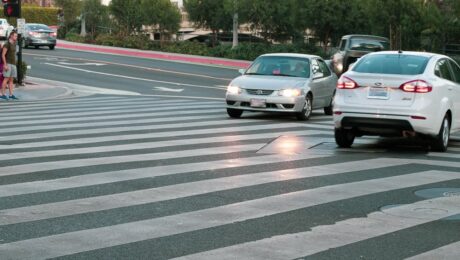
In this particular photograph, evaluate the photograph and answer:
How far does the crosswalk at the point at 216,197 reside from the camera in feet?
22.4

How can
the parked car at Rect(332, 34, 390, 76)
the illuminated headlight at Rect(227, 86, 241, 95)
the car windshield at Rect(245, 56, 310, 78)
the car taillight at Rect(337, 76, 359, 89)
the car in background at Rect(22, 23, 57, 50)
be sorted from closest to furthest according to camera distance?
the car taillight at Rect(337, 76, 359, 89)
the illuminated headlight at Rect(227, 86, 241, 95)
the car windshield at Rect(245, 56, 310, 78)
the parked car at Rect(332, 34, 390, 76)
the car in background at Rect(22, 23, 57, 50)

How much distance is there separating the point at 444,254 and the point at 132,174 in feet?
15.2

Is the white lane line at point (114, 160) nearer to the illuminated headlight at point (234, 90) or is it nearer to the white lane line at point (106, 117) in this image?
the illuminated headlight at point (234, 90)

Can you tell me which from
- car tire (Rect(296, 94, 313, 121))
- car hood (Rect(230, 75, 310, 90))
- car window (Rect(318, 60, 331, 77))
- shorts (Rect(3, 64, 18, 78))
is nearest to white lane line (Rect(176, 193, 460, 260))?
car hood (Rect(230, 75, 310, 90))

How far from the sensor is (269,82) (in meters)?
17.5

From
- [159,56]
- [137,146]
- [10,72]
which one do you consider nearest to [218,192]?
[137,146]

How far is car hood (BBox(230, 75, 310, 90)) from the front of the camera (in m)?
17.4

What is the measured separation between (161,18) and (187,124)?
122 ft

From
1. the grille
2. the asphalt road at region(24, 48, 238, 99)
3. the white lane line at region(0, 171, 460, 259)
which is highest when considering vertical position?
the grille

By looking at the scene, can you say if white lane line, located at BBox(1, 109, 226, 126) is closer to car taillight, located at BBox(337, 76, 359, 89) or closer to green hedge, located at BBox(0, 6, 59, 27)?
car taillight, located at BBox(337, 76, 359, 89)

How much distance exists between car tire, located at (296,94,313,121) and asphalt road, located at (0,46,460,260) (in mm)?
762

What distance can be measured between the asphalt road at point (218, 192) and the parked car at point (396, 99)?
0.41m

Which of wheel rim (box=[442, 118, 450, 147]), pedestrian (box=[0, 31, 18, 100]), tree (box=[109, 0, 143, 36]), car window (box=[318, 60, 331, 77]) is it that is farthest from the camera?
tree (box=[109, 0, 143, 36])

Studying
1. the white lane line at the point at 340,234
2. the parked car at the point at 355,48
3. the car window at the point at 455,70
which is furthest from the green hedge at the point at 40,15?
the white lane line at the point at 340,234
